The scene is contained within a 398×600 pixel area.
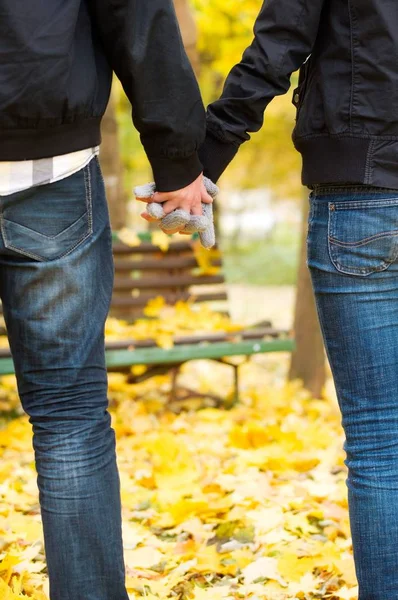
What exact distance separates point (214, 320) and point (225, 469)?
79.2 inches

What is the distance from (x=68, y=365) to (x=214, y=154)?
0.62 metres

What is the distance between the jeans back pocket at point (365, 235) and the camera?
184 centimetres

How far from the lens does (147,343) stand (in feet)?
16.6

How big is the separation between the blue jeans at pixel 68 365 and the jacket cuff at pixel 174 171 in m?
0.13

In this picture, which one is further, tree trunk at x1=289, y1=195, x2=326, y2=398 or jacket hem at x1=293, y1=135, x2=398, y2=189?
tree trunk at x1=289, y1=195, x2=326, y2=398

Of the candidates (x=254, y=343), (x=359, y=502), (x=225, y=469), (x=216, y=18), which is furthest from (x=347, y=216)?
(x=216, y=18)

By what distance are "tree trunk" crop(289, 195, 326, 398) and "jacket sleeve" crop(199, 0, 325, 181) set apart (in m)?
3.78

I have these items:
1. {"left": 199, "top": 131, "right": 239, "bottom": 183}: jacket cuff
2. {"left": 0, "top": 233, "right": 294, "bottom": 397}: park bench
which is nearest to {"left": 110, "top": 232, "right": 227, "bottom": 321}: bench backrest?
{"left": 0, "top": 233, "right": 294, "bottom": 397}: park bench

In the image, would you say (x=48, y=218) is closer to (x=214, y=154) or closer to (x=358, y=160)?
(x=214, y=154)

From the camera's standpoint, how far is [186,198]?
78.2 inches

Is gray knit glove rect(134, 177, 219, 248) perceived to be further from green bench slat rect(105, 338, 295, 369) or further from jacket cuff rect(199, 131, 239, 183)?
green bench slat rect(105, 338, 295, 369)

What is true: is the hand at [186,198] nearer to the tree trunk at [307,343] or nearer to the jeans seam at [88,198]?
the jeans seam at [88,198]

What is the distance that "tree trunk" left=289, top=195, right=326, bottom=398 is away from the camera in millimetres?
5875

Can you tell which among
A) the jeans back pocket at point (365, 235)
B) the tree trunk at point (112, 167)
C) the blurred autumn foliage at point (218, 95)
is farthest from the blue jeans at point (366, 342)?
the blurred autumn foliage at point (218, 95)
